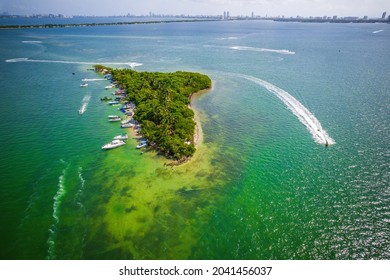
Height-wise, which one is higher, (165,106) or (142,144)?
(165,106)

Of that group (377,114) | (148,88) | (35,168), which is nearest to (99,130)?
(35,168)

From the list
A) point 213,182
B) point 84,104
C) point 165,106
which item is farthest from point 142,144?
point 84,104

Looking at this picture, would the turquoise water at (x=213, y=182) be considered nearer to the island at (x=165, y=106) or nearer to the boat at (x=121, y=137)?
the boat at (x=121, y=137)

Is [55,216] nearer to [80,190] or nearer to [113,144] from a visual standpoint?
[80,190]

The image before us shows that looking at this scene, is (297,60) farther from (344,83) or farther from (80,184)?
(80,184)

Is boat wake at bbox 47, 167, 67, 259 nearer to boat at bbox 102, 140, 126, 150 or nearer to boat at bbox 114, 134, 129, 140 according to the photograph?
boat at bbox 102, 140, 126, 150
